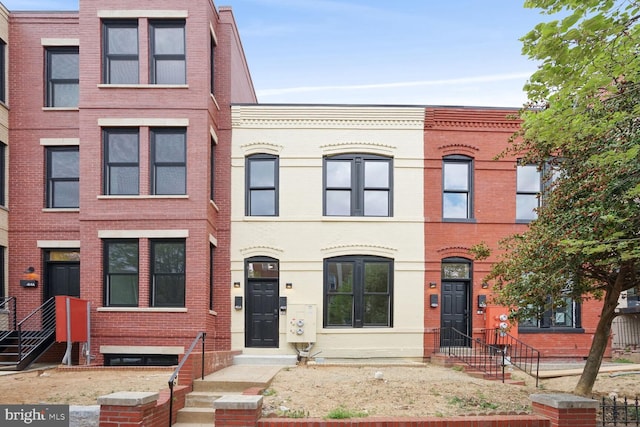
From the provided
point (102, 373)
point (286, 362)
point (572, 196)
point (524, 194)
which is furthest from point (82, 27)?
point (524, 194)

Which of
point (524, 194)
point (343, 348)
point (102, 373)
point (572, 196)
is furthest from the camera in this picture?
point (524, 194)

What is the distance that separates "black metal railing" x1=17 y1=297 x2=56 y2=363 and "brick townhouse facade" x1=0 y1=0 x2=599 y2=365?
1.21 feet

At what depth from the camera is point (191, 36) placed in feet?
44.9

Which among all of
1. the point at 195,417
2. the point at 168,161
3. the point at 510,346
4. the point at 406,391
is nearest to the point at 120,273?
the point at 168,161

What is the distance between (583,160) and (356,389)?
18.7 ft

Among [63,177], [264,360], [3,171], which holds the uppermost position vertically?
[3,171]

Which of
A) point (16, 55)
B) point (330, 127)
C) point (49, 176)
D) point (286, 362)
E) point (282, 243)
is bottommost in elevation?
point (286, 362)

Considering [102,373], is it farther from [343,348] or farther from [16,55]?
[16,55]

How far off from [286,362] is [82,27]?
418 inches

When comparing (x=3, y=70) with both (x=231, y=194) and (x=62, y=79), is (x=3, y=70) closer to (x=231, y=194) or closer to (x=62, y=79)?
(x=62, y=79)

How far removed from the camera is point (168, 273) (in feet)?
44.7

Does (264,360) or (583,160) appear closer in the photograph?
(583,160)

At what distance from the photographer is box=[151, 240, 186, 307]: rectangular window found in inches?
533

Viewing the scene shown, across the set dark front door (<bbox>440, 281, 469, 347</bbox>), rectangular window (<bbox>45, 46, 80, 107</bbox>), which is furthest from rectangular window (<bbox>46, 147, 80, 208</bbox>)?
dark front door (<bbox>440, 281, 469, 347</bbox>)
